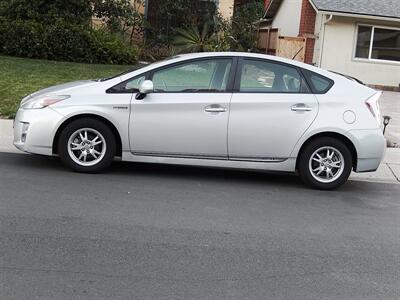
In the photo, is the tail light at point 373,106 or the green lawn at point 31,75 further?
the green lawn at point 31,75

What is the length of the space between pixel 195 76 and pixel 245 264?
3380 mm

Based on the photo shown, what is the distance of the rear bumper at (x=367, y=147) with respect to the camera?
7.39 meters

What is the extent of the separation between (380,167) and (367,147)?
69.9 inches

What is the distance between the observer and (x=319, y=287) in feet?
14.5

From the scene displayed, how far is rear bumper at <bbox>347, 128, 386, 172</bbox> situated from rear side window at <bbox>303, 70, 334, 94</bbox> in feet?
2.07

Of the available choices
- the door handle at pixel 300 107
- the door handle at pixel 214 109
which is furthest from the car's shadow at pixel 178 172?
the door handle at pixel 300 107

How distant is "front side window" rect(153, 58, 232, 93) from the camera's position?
7.42m

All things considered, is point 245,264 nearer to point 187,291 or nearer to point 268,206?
point 187,291

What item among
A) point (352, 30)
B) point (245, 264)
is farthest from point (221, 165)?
point (352, 30)

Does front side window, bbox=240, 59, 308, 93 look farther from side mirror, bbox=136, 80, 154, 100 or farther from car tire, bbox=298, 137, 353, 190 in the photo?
side mirror, bbox=136, 80, 154, 100

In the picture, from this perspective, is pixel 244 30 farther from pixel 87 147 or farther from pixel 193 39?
pixel 87 147

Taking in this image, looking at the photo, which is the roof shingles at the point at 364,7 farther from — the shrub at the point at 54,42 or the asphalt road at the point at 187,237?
the asphalt road at the point at 187,237

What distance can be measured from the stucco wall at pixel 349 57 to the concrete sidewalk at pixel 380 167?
11571 mm

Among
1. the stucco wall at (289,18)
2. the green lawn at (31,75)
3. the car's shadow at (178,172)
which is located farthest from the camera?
the stucco wall at (289,18)
